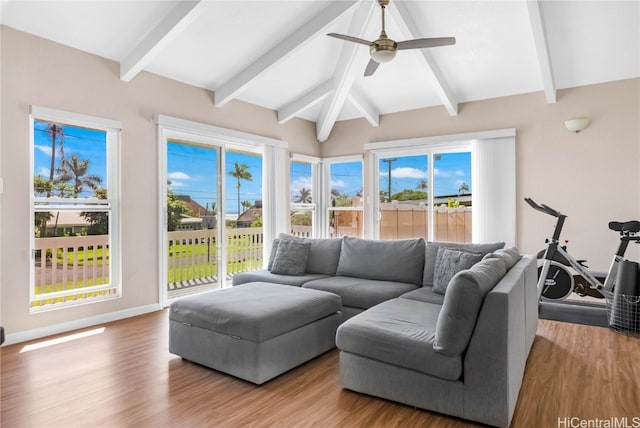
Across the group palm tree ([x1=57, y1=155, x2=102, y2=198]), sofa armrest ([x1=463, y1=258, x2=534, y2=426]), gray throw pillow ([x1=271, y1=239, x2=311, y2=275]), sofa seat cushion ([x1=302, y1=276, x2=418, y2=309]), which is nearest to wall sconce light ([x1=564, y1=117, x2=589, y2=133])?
sofa seat cushion ([x1=302, y1=276, x2=418, y2=309])

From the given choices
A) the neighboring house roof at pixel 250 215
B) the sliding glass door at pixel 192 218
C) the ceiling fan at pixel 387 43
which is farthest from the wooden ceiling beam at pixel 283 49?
the neighboring house roof at pixel 250 215

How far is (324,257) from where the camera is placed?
4512mm

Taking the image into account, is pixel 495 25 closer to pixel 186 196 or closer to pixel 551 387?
pixel 551 387

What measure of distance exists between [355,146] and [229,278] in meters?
3.04

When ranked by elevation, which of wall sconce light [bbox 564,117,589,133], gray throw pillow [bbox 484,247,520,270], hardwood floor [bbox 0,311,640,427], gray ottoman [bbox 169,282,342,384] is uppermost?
wall sconce light [bbox 564,117,589,133]

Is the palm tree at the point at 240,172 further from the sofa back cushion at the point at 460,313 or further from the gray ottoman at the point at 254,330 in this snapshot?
the sofa back cushion at the point at 460,313

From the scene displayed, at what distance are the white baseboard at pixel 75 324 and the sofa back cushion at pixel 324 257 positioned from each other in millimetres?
1840

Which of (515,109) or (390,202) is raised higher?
(515,109)

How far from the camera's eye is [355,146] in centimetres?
677

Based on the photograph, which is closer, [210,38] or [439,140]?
[210,38]

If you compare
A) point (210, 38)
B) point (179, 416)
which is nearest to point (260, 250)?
point (210, 38)

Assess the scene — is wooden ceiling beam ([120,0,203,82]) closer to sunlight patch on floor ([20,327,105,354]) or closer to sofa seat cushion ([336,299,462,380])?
sunlight patch on floor ([20,327,105,354])

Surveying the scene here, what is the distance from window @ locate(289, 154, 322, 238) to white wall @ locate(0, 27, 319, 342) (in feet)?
5.68

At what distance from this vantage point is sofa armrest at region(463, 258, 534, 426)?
6.64 feet
